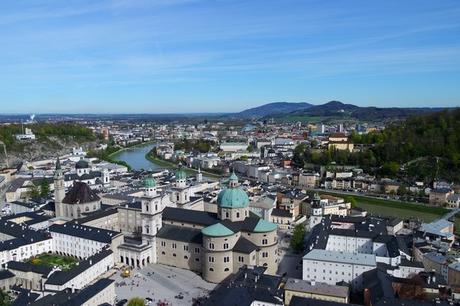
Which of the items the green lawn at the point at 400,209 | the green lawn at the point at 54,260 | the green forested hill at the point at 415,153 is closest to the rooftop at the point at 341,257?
the green lawn at the point at 54,260

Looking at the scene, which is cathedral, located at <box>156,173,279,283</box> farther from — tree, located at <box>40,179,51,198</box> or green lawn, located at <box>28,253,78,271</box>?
tree, located at <box>40,179,51,198</box>

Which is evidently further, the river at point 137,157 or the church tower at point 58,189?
the river at point 137,157

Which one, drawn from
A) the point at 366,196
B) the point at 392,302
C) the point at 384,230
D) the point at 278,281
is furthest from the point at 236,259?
the point at 366,196

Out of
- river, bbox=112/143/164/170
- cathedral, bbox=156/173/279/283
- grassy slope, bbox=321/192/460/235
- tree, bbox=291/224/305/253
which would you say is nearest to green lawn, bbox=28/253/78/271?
cathedral, bbox=156/173/279/283

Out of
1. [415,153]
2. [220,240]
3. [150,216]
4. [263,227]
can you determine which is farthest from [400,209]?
[150,216]

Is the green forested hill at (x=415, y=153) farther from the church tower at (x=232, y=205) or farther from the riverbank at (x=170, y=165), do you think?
the church tower at (x=232, y=205)

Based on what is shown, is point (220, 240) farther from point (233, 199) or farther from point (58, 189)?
point (58, 189)
